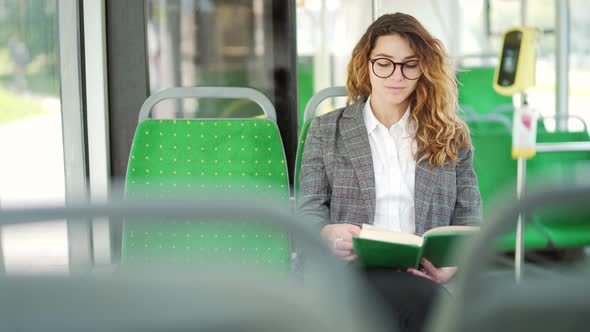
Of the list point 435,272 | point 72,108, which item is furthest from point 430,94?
point 72,108

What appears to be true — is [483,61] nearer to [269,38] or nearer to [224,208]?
[269,38]

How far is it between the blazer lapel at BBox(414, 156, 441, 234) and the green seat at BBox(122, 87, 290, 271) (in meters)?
0.37

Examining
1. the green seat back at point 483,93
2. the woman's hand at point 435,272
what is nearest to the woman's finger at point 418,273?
the woman's hand at point 435,272

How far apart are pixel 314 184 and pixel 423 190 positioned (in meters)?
0.30

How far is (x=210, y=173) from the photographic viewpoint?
1989mm

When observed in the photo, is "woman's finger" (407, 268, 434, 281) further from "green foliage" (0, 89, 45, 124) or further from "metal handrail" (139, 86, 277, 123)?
"green foliage" (0, 89, 45, 124)

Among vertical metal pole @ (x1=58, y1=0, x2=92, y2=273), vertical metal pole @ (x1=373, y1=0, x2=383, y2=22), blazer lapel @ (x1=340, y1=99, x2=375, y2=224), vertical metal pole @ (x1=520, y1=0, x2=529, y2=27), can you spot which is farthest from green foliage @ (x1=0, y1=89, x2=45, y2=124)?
vertical metal pole @ (x1=520, y1=0, x2=529, y2=27)

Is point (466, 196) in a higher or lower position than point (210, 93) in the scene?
lower

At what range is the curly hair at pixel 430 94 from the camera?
190cm

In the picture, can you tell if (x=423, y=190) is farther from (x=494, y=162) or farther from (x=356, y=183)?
(x=494, y=162)

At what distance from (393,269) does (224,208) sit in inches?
47.4

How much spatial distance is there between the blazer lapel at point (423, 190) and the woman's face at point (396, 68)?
0.67 ft

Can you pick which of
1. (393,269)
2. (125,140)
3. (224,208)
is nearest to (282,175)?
(393,269)

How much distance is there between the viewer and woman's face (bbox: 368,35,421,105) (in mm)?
1912
